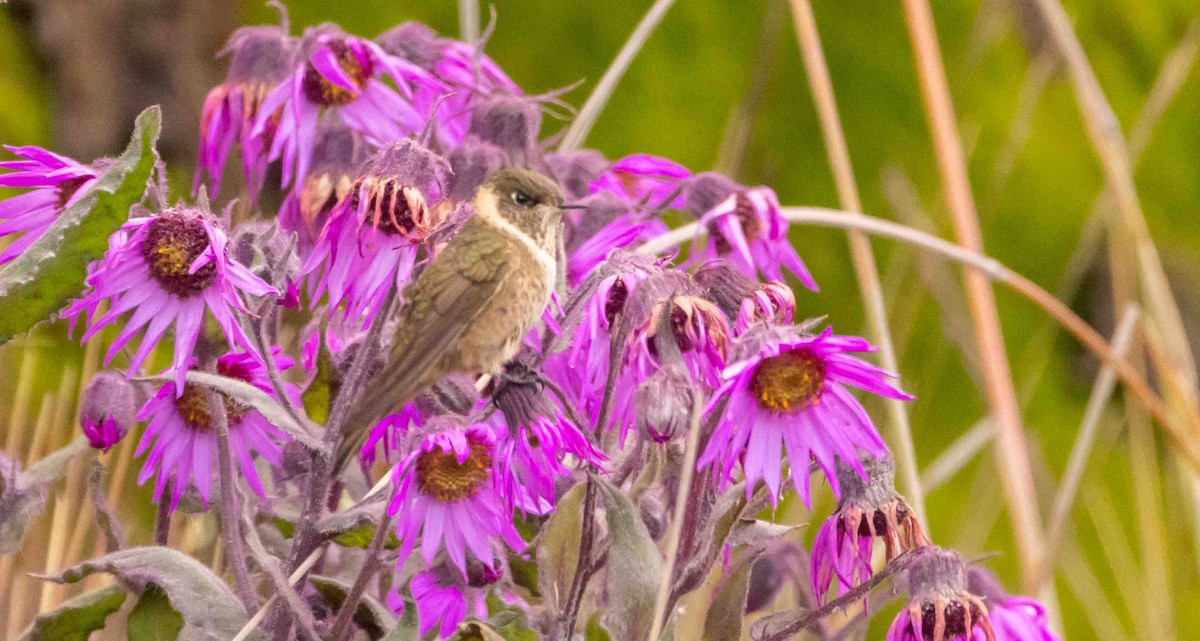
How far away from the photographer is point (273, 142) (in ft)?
2.36

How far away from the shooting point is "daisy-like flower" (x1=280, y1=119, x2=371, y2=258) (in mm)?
670

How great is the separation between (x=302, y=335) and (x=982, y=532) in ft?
3.06

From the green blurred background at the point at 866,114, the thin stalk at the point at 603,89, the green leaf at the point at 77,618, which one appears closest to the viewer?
the green leaf at the point at 77,618

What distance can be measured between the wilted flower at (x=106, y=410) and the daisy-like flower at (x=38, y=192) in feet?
0.23

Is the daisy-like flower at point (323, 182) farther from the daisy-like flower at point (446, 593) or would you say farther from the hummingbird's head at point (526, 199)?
the daisy-like flower at point (446, 593)

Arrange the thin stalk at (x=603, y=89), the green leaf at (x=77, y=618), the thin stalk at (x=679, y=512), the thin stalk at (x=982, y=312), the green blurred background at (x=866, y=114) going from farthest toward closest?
the green blurred background at (x=866, y=114)
the thin stalk at (x=982, y=312)
the thin stalk at (x=603, y=89)
the green leaf at (x=77, y=618)
the thin stalk at (x=679, y=512)

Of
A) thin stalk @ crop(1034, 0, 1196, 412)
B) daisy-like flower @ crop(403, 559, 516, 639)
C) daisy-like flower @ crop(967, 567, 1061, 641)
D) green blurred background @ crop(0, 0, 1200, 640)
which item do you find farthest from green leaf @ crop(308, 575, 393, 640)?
green blurred background @ crop(0, 0, 1200, 640)

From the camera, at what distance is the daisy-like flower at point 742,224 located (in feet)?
2.31

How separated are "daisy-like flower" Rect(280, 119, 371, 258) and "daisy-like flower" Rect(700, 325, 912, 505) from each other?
212 millimetres

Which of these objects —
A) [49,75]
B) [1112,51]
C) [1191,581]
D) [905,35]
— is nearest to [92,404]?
[1191,581]

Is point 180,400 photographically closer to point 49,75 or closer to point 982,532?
point 982,532

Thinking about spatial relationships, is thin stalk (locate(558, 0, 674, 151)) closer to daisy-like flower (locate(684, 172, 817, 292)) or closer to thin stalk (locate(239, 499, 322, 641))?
daisy-like flower (locate(684, 172, 817, 292))

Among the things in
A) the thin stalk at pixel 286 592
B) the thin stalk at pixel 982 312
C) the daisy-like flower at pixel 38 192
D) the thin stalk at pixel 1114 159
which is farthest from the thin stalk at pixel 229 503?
the thin stalk at pixel 1114 159

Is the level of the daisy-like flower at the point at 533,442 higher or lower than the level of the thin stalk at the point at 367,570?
higher
